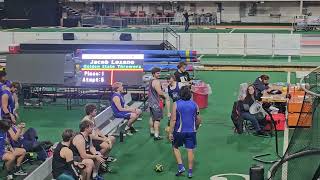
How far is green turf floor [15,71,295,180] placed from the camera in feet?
39.9

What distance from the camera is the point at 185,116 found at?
11195mm

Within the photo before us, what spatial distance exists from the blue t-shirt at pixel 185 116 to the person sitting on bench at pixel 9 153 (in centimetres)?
316

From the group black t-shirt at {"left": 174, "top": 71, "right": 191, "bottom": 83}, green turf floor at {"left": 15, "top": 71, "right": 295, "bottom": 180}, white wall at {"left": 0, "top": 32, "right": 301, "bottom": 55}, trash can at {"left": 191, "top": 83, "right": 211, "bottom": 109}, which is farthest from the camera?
white wall at {"left": 0, "top": 32, "right": 301, "bottom": 55}

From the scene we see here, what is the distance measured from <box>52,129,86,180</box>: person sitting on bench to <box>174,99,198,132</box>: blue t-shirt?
93.4 inches

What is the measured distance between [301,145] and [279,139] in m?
5.59

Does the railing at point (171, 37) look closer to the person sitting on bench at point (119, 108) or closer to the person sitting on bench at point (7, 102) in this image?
the person sitting on bench at point (119, 108)

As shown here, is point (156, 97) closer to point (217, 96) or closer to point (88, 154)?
point (88, 154)

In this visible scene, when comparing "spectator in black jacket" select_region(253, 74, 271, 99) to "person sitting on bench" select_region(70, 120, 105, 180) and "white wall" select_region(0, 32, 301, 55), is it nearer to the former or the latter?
"person sitting on bench" select_region(70, 120, 105, 180)

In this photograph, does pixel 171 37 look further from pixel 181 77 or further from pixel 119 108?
pixel 119 108

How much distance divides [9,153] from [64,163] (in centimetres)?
188

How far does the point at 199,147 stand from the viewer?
14039 mm

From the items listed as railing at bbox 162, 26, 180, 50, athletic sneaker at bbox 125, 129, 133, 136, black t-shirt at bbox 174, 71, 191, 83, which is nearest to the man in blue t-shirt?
athletic sneaker at bbox 125, 129, 133, 136

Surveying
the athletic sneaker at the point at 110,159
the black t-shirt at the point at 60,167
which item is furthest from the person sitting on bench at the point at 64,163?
the athletic sneaker at the point at 110,159

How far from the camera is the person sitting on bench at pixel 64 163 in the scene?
9570 millimetres
